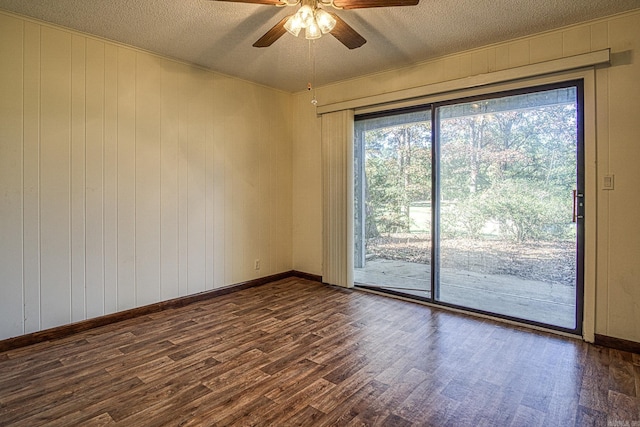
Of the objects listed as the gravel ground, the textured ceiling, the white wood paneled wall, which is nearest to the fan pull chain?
the textured ceiling

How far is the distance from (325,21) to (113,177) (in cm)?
243

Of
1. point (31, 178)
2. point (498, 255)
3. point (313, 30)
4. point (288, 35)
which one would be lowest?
point (498, 255)

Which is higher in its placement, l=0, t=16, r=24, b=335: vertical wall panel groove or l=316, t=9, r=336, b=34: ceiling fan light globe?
l=316, t=9, r=336, b=34: ceiling fan light globe

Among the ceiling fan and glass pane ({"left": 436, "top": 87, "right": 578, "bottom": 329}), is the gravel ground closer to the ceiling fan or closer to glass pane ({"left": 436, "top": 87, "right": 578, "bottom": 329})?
glass pane ({"left": 436, "top": 87, "right": 578, "bottom": 329})

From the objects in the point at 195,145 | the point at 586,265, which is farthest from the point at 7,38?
the point at 586,265

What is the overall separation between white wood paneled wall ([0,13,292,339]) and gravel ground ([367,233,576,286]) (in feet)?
6.47

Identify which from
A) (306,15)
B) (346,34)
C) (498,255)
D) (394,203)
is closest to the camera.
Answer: (306,15)

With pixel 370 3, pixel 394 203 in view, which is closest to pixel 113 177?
pixel 370 3

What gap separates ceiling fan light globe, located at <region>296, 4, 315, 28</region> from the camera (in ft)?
7.00

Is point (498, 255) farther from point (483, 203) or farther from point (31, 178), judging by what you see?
point (31, 178)

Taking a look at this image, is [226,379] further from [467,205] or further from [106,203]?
[467,205]

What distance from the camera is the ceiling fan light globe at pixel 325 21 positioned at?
7.10 feet

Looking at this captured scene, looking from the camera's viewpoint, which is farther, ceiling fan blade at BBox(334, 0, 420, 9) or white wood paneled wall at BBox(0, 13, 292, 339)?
white wood paneled wall at BBox(0, 13, 292, 339)

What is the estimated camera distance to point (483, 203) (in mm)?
3385
